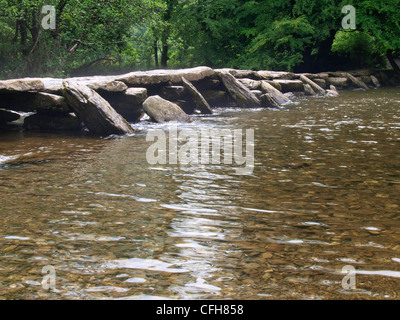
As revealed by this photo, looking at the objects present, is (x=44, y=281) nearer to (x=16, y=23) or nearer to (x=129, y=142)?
(x=129, y=142)

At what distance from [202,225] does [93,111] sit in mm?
5836

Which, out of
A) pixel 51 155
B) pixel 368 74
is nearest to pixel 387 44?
pixel 368 74

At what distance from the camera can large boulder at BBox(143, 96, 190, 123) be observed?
34.4 ft

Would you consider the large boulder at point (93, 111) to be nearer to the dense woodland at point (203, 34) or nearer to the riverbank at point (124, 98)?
the riverbank at point (124, 98)

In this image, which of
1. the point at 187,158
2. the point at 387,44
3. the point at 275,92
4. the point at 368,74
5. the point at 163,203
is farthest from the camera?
the point at 368,74

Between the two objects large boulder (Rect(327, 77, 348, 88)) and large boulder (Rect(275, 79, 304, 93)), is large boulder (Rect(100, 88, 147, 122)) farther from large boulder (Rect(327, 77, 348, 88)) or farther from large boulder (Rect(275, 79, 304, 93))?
large boulder (Rect(327, 77, 348, 88))

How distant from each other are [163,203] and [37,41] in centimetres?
1364

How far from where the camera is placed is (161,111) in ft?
34.7

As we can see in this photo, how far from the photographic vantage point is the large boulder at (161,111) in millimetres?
10492

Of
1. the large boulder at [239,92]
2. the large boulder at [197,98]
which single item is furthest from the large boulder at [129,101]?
the large boulder at [239,92]

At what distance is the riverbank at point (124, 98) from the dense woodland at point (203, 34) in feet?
14.9

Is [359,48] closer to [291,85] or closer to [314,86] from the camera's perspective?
[314,86]

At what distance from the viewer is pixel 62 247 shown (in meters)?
2.92

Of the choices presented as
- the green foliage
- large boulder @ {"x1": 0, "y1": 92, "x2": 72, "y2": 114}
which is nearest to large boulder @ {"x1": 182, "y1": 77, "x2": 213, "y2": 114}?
large boulder @ {"x1": 0, "y1": 92, "x2": 72, "y2": 114}
